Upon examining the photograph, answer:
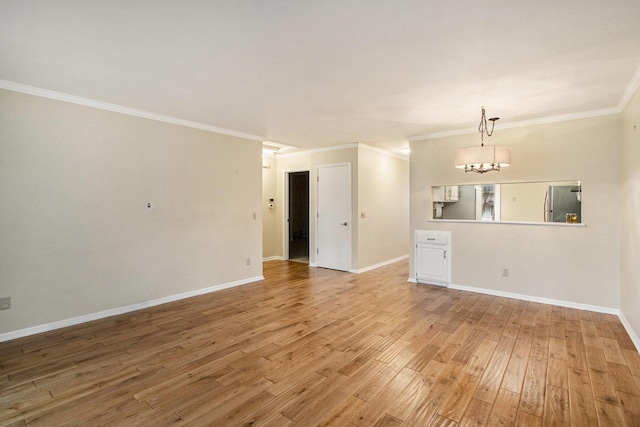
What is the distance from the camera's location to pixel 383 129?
15.6 ft

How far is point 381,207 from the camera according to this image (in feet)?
21.6

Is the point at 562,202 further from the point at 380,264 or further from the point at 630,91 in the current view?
the point at 380,264

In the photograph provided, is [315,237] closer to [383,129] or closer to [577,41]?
[383,129]

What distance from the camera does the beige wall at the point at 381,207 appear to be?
6008mm

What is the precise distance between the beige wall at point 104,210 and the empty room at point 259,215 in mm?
22

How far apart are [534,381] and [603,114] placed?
344 cm

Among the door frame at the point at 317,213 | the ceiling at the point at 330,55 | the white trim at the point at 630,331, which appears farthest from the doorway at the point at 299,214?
the white trim at the point at 630,331

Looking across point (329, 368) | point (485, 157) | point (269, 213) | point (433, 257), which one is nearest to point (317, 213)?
point (269, 213)

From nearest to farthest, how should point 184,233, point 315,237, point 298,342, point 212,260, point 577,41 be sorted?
1. point 577,41
2. point 298,342
3. point 184,233
4. point 212,260
5. point 315,237

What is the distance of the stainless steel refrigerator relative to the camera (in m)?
3.97

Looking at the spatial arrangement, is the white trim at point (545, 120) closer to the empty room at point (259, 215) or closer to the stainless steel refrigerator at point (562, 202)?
the empty room at point (259, 215)

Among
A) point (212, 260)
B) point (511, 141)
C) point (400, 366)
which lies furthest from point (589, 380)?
A: point (212, 260)

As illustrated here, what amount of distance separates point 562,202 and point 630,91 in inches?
58.2

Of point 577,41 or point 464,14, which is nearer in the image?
point 464,14
